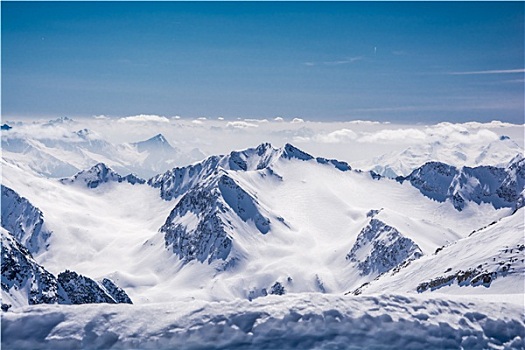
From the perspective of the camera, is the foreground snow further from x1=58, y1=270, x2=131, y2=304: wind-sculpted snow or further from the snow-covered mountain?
x1=58, y1=270, x2=131, y2=304: wind-sculpted snow

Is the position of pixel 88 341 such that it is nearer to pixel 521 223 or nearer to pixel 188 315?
pixel 188 315

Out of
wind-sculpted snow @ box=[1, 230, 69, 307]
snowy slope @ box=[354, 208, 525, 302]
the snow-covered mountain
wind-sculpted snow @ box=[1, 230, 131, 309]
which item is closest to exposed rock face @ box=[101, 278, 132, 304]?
wind-sculpted snow @ box=[1, 230, 131, 309]

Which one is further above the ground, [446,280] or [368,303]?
[368,303]

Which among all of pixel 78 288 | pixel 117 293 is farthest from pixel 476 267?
pixel 117 293

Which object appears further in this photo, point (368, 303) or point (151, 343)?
point (368, 303)

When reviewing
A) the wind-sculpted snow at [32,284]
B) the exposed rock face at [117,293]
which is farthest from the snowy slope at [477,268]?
the exposed rock face at [117,293]

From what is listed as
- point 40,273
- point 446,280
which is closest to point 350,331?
point 446,280

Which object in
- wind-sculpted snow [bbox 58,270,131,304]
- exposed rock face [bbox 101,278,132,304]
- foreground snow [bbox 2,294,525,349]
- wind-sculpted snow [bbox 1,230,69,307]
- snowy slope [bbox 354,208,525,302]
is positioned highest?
foreground snow [bbox 2,294,525,349]

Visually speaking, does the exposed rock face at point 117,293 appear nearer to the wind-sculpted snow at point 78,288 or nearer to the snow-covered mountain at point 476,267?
the wind-sculpted snow at point 78,288
